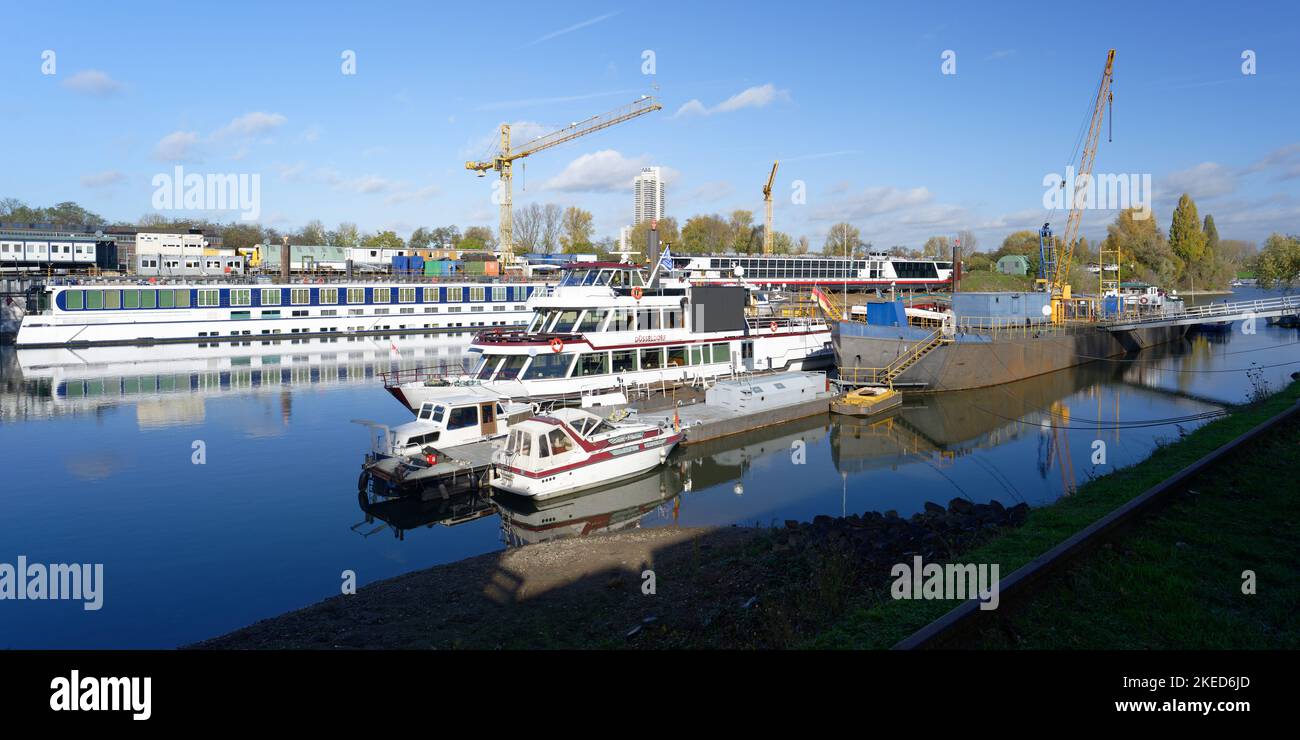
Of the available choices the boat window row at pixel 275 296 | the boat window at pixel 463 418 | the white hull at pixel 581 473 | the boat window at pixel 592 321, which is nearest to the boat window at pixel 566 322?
the boat window at pixel 592 321

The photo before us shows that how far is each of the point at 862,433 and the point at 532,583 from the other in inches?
768

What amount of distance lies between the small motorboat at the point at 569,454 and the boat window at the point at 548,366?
5219 mm

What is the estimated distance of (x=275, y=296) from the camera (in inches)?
2731

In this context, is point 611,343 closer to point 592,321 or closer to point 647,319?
point 592,321

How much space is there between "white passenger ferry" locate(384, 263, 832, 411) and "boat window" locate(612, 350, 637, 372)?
4 centimetres

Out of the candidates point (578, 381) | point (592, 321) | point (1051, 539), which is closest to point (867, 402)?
point (592, 321)

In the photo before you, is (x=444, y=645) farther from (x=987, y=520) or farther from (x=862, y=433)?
(x=862, y=433)

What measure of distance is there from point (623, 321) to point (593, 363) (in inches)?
97.2

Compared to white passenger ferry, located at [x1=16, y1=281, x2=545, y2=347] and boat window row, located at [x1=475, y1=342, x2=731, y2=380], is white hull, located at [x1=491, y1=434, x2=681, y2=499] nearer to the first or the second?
boat window row, located at [x1=475, y1=342, x2=731, y2=380]

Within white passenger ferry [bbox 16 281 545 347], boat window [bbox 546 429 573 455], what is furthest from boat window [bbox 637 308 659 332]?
white passenger ferry [bbox 16 281 545 347]

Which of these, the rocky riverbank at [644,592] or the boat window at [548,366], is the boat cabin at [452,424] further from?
the rocky riverbank at [644,592]

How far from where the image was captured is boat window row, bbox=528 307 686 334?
30.1 metres

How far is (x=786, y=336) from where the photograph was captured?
39.3 m
